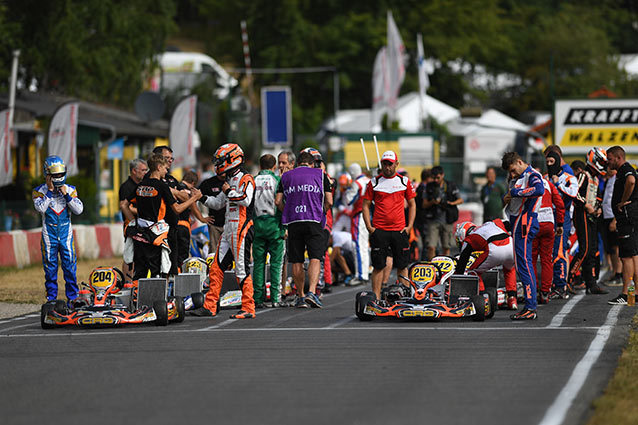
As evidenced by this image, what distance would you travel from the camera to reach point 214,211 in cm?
1612

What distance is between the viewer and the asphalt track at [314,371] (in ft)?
25.4

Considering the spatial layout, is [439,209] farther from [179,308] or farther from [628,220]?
[179,308]

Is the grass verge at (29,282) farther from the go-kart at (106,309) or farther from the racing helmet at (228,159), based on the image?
the racing helmet at (228,159)

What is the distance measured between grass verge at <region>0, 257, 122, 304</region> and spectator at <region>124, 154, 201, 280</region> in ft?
12.0

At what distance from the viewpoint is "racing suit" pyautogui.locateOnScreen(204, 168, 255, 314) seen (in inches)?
519

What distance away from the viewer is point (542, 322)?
1241 centimetres

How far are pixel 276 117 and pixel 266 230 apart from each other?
2596cm

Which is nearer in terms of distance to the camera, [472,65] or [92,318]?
[92,318]

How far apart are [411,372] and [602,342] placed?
2387 millimetres

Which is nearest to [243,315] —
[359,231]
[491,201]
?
[359,231]

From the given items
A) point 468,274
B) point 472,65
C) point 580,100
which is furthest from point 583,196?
point 472,65

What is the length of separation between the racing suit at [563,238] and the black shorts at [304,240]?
3171mm

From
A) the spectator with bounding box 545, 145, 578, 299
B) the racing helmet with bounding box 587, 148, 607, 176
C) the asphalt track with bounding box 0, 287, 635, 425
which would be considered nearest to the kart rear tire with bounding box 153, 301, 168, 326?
the asphalt track with bounding box 0, 287, 635, 425

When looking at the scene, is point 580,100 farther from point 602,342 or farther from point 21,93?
point 602,342
